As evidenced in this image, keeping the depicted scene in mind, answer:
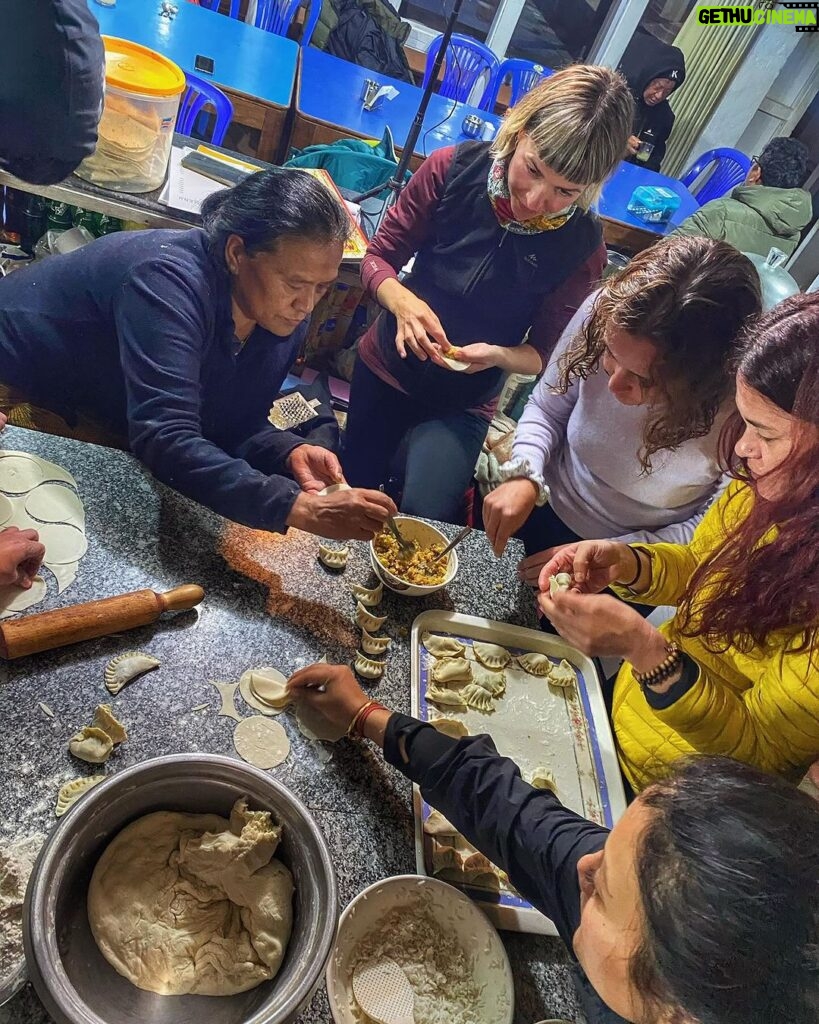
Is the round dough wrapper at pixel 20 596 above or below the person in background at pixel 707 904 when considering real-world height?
below

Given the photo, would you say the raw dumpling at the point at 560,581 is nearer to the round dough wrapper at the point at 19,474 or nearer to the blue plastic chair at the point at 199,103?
the round dough wrapper at the point at 19,474

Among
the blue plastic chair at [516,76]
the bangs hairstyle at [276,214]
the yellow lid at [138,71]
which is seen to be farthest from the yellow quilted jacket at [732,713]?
the blue plastic chair at [516,76]

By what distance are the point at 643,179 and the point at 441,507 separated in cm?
399

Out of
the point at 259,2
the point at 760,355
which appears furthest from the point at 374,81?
the point at 760,355

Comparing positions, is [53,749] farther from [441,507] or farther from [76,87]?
[441,507]

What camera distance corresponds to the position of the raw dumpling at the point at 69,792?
3.26ft

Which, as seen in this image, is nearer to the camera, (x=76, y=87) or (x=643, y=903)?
(x=643, y=903)

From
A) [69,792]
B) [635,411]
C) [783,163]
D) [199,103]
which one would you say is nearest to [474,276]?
[635,411]

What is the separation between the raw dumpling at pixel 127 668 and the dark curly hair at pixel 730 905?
879mm

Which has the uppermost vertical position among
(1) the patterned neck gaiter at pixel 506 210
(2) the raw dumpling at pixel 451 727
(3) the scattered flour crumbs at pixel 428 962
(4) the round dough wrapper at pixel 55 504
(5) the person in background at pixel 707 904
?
(1) the patterned neck gaiter at pixel 506 210

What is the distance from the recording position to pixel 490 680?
1.45 metres

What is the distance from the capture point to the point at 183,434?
1.43 meters

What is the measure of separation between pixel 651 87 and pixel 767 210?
251 cm

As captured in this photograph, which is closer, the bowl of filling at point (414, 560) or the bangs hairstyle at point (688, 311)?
the bangs hairstyle at point (688, 311)
